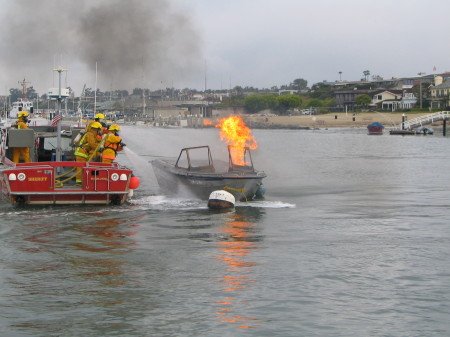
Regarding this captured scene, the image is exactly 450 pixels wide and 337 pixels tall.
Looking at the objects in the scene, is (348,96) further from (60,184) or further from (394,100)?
(60,184)

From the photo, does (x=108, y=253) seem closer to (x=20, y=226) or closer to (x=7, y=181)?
(x=20, y=226)

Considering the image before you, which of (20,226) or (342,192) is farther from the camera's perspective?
(342,192)

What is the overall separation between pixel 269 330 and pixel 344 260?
488 centimetres

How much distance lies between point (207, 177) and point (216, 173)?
346mm

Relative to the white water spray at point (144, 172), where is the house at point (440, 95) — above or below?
above

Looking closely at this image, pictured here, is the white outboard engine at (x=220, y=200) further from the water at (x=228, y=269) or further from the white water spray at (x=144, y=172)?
the white water spray at (x=144, y=172)

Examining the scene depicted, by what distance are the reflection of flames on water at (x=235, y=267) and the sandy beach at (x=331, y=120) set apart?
10896 cm

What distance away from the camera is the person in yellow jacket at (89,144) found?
2292 centimetres

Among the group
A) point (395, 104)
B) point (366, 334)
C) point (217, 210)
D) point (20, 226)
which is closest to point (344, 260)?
point (366, 334)

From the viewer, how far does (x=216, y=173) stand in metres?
22.7

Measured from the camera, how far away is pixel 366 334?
36.2 ft

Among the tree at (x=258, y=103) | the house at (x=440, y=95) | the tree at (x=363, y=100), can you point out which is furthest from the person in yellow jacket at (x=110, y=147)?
the tree at (x=363, y=100)

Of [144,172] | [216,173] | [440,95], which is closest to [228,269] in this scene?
[216,173]

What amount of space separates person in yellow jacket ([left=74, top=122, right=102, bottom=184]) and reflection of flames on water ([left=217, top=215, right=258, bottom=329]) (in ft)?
19.2
